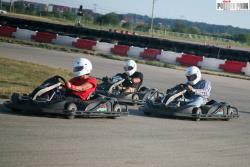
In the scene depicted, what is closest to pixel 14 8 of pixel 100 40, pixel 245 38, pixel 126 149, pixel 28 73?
pixel 245 38

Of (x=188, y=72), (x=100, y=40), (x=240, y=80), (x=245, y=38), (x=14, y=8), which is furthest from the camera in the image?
(x=245, y=38)

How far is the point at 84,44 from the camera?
30.1 meters

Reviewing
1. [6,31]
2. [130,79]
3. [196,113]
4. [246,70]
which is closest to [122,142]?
[196,113]

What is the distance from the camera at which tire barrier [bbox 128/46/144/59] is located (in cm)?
2844

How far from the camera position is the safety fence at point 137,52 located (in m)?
26.2

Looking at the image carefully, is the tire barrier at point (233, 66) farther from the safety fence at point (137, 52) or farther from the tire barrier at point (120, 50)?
the tire barrier at point (120, 50)

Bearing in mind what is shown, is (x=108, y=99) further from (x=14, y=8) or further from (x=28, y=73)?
(x=14, y=8)

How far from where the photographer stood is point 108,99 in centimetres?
1050

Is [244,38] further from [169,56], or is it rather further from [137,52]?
[169,56]

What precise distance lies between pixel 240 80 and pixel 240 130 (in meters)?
13.0

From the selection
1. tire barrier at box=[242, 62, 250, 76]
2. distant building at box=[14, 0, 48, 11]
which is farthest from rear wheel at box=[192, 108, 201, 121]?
distant building at box=[14, 0, 48, 11]

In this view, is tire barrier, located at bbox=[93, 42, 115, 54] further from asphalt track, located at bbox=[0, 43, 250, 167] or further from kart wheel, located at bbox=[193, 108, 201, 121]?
kart wheel, located at bbox=[193, 108, 201, 121]

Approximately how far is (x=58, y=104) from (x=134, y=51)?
63.4ft

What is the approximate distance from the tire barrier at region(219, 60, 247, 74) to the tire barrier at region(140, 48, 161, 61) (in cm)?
326
